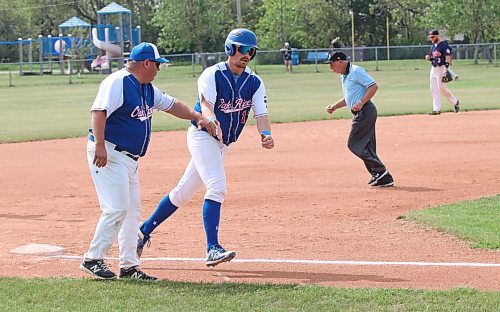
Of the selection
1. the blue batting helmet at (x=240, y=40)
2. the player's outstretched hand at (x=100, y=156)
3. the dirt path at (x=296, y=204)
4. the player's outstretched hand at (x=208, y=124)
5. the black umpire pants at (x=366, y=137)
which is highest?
the blue batting helmet at (x=240, y=40)

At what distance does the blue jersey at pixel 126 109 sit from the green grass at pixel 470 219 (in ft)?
10.6

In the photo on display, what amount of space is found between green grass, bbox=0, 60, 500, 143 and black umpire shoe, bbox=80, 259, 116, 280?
1240 centimetres

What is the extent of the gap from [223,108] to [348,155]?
7.91m

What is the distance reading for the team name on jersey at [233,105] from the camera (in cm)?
769

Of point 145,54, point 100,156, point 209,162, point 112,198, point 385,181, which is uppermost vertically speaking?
point 145,54

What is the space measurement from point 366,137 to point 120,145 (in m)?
5.80

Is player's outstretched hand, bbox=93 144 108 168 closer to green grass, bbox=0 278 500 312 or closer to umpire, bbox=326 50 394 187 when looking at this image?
green grass, bbox=0 278 500 312

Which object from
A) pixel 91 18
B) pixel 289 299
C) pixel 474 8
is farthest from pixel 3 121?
pixel 91 18

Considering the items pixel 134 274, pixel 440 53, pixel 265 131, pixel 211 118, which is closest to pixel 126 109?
pixel 211 118

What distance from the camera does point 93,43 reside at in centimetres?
5881

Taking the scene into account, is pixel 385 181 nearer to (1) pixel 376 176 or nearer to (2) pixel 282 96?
(1) pixel 376 176

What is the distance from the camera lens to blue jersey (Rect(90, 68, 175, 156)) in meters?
6.79

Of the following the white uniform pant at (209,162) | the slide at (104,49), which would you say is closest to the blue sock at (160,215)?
the white uniform pant at (209,162)

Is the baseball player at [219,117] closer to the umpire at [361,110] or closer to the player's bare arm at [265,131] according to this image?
the player's bare arm at [265,131]
